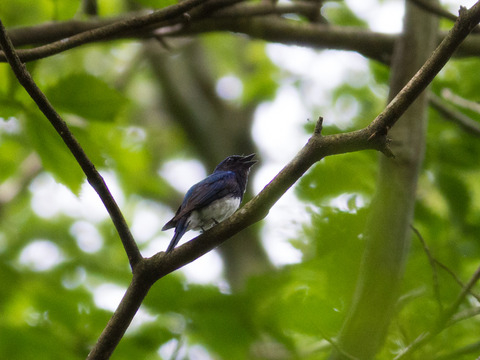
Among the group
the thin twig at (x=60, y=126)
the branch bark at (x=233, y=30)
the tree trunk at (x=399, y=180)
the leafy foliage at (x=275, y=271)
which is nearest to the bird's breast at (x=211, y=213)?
the leafy foliage at (x=275, y=271)

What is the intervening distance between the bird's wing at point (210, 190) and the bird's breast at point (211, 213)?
0.14ft

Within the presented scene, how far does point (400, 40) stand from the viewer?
196 inches

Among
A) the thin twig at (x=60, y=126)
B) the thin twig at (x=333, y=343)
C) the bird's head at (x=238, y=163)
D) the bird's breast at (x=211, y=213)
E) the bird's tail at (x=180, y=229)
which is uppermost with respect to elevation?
the bird's head at (x=238, y=163)

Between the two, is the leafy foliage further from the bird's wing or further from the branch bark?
the bird's wing

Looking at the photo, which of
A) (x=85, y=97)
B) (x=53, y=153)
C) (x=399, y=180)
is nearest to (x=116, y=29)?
(x=85, y=97)

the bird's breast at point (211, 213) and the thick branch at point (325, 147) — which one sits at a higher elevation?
the bird's breast at point (211, 213)

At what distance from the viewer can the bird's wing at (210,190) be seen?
508 centimetres

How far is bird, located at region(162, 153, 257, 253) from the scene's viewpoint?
4.86 meters

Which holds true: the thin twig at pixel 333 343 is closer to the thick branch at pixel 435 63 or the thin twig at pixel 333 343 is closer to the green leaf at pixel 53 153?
the thick branch at pixel 435 63

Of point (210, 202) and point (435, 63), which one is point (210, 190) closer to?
point (210, 202)

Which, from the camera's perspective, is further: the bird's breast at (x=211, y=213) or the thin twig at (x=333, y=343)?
the bird's breast at (x=211, y=213)

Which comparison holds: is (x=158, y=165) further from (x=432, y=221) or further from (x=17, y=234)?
(x=432, y=221)

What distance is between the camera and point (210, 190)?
5301mm

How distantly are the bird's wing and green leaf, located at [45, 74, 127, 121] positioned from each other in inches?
58.3
